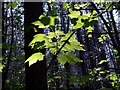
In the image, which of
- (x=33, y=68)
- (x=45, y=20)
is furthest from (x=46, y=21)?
(x=33, y=68)

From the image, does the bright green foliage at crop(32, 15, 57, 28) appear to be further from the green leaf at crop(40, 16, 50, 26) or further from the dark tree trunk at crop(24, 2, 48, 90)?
the dark tree trunk at crop(24, 2, 48, 90)

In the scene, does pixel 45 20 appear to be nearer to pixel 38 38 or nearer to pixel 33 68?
pixel 38 38

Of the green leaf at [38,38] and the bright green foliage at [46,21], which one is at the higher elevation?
the bright green foliage at [46,21]

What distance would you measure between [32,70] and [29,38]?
0.29m

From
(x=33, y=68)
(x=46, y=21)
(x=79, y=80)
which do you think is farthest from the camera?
(x=79, y=80)

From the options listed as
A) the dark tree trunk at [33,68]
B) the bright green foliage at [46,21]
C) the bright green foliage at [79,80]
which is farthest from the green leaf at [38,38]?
the bright green foliage at [79,80]

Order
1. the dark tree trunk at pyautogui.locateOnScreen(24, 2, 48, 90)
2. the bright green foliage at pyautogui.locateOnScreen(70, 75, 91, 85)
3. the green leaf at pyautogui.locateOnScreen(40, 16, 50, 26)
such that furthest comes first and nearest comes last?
the bright green foliage at pyautogui.locateOnScreen(70, 75, 91, 85), the dark tree trunk at pyautogui.locateOnScreen(24, 2, 48, 90), the green leaf at pyautogui.locateOnScreen(40, 16, 50, 26)

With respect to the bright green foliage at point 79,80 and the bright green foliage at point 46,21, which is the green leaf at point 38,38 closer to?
the bright green foliage at point 46,21

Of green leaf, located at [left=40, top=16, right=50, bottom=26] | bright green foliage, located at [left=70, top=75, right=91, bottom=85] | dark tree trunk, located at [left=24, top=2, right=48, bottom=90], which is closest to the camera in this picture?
green leaf, located at [left=40, top=16, right=50, bottom=26]

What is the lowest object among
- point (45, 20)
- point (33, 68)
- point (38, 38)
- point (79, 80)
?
point (79, 80)

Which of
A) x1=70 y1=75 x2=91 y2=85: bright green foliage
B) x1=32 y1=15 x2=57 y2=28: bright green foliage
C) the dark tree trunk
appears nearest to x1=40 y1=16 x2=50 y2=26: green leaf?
x1=32 y1=15 x2=57 y2=28: bright green foliage

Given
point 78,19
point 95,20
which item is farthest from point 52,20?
point 95,20

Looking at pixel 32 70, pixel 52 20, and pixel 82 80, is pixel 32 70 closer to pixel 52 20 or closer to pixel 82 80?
pixel 82 80

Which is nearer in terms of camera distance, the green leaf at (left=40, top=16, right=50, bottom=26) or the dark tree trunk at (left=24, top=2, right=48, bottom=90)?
the green leaf at (left=40, top=16, right=50, bottom=26)
